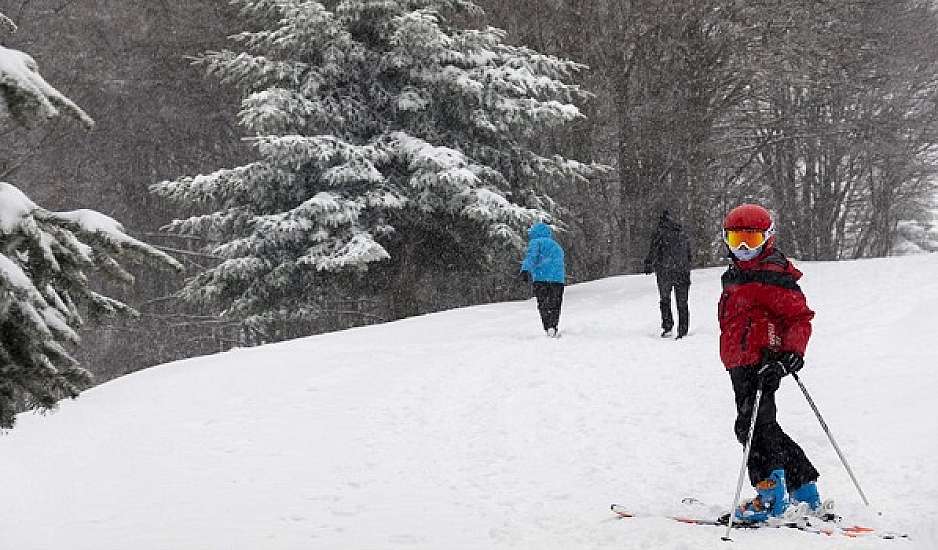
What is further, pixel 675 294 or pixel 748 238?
pixel 675 294

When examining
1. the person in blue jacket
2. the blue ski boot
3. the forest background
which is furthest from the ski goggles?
the forest background

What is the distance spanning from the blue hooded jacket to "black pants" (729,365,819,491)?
26.7 feet

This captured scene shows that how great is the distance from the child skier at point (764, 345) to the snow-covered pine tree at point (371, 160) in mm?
11352

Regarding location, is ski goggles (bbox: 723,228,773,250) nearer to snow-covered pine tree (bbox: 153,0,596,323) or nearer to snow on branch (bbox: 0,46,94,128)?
snow on branch (bbox: 0,46,94,128)

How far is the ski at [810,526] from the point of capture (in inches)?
215

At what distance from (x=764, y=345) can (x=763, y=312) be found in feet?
0.71

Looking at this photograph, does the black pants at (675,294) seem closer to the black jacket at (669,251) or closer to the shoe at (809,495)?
the black jacket at (669,251)

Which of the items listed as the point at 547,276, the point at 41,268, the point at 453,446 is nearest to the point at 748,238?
the point at 453,446

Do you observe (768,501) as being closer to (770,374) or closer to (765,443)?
(765,443)

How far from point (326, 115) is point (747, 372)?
1397 cm

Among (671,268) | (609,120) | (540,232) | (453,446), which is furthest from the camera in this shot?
(609,120)

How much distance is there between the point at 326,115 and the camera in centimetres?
1883

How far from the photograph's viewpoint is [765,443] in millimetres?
6051

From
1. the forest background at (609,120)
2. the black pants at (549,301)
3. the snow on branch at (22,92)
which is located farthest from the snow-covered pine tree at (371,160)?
the snow on branch at (22,92)
